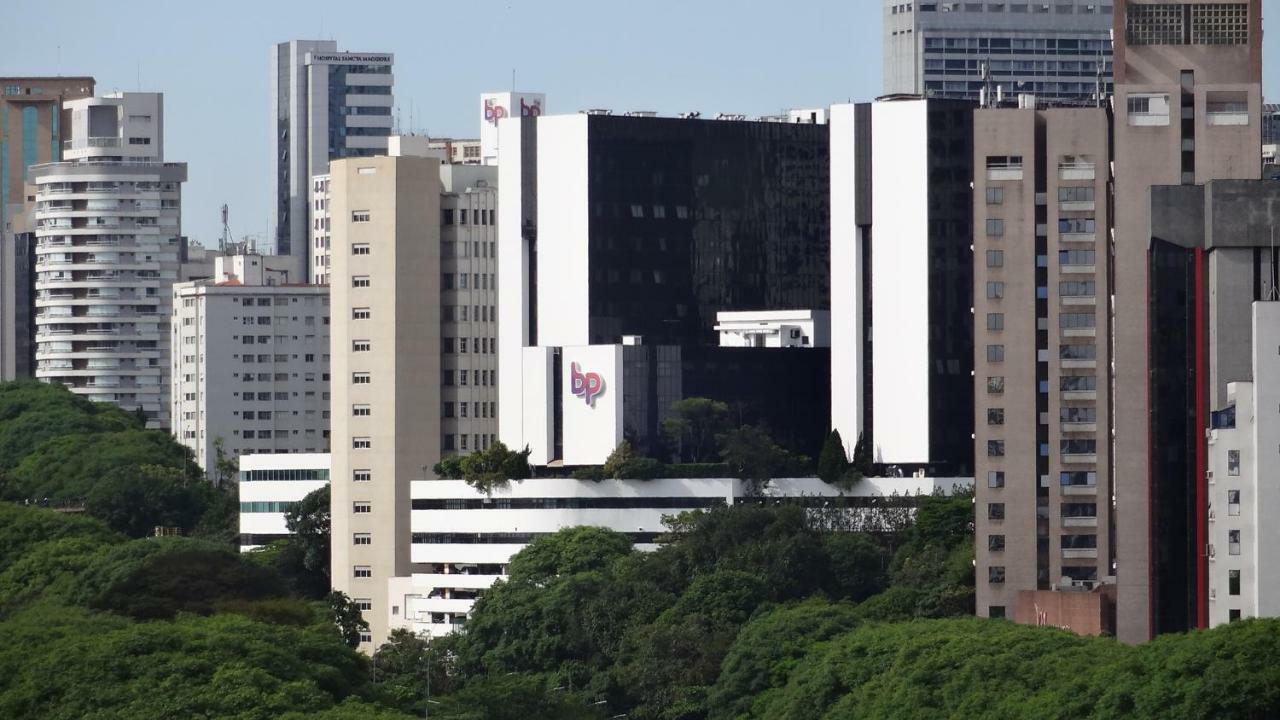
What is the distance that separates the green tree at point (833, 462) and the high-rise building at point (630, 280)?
197 inches

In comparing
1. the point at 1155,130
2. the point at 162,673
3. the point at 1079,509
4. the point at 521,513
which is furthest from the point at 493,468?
the point at 162,673

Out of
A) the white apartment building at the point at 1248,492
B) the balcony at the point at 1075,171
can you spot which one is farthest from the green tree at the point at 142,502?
the white apartment building at the point at 1248,492

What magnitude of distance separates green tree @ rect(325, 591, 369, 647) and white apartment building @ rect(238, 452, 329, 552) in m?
23.4

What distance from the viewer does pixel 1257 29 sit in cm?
12900

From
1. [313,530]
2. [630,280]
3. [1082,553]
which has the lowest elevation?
[313,530]

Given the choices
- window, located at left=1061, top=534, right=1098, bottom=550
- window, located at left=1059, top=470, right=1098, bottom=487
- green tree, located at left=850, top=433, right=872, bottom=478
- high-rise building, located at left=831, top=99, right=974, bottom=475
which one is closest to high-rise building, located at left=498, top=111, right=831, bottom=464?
green tree, located at left=850, top=433, right=872, bottom=478

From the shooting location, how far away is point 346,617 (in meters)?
151

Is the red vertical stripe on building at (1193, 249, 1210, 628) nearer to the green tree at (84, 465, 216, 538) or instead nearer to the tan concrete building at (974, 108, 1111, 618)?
the tan concrete building at (974, 108, 1111, 618)

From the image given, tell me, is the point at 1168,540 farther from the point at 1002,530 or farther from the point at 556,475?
the point at 556,475

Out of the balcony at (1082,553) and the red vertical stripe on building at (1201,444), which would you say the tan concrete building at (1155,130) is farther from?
the red vertical stripe on building at (1201,444)

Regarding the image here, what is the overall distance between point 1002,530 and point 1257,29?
2158 cm

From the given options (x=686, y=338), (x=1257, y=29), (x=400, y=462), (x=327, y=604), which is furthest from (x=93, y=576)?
(x=1257, y=29)

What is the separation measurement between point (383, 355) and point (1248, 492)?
6204 centimetres

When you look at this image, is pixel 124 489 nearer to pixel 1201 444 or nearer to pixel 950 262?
pixel 950 262
